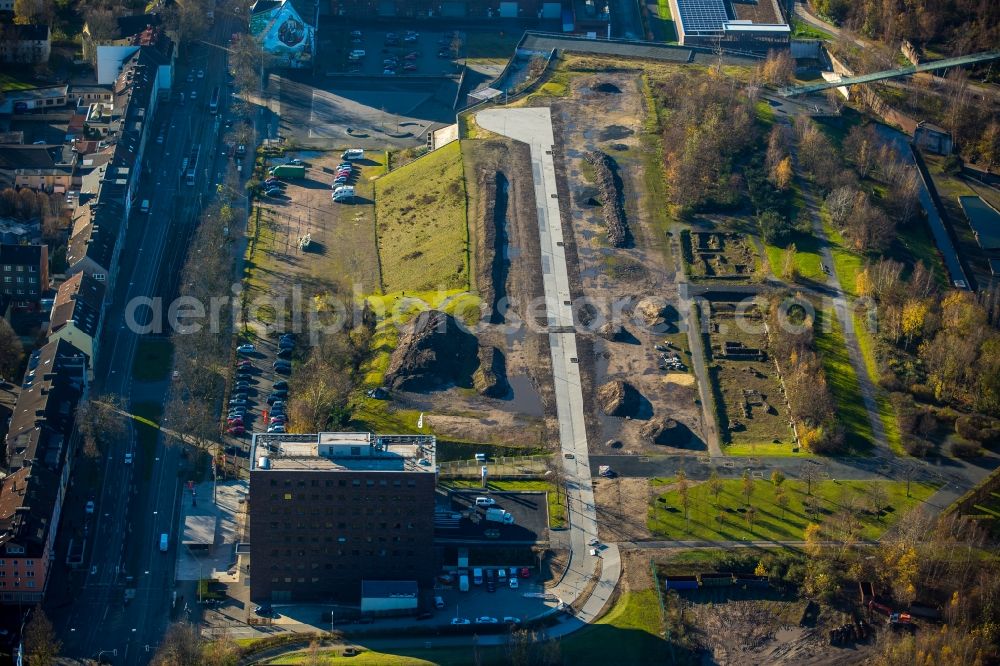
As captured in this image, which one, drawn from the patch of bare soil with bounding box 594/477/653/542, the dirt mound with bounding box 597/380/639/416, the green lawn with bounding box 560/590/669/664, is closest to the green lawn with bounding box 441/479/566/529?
the patch of bare soil with bounding box 594/477/653/542

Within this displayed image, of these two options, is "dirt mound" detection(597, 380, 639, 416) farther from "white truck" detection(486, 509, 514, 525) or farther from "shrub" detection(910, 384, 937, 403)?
"shrub" detection(910, 384, 937, 403)

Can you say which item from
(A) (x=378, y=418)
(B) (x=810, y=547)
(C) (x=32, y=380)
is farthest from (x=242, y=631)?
(B) (x=810, y=547)

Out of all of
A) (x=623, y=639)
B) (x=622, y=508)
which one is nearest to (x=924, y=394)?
(x=622, y=508)

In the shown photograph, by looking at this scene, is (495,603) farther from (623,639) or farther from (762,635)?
(762,635)

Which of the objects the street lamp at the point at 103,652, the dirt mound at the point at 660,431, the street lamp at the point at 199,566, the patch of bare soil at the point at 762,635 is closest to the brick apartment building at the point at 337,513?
the street lamp at the point at 199,566

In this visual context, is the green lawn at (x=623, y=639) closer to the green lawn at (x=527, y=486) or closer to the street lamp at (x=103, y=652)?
the green lawn at (x=527, y=486)

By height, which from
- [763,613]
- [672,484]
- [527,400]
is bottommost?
[763,613]

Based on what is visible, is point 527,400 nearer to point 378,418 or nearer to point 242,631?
point 378,418
